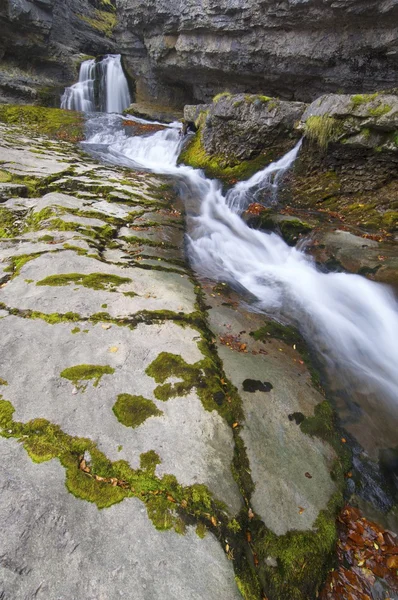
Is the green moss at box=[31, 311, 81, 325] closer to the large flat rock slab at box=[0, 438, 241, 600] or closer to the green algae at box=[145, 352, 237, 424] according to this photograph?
the green algae at box=[145, 352, 237, 424]

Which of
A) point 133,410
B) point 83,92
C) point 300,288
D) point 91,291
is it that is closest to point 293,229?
point 300,288

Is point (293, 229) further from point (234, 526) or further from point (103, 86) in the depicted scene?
point (103, 86)

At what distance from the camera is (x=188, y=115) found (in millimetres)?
14477

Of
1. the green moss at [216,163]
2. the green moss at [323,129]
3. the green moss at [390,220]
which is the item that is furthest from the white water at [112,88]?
the green moss at [390,220]

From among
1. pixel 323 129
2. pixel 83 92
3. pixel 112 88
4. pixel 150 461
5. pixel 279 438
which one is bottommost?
pixel 150 461

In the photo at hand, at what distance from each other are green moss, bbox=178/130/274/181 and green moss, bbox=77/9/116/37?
24357mm

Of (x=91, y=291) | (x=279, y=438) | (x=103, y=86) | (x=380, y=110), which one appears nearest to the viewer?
(x=279, y=438)

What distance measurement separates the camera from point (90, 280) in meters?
4.69

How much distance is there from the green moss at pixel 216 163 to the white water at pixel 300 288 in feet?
1.51

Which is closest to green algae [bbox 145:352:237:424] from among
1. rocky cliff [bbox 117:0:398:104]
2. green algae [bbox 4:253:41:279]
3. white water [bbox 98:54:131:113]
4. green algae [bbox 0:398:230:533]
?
green algae [bbox 0:398:230:533]

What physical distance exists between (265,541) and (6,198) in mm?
8289

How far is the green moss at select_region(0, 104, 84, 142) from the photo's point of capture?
16.4m

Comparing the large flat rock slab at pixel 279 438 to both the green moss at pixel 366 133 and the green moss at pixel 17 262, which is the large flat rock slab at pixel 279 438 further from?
the green moss at pixel 366 133

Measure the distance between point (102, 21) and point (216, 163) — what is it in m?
29.5
